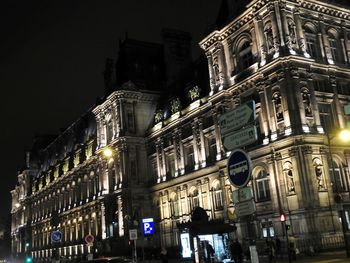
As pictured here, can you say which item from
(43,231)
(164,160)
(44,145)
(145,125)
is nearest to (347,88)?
(164,160)

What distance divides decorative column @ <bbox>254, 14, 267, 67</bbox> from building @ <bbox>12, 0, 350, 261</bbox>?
0.10m

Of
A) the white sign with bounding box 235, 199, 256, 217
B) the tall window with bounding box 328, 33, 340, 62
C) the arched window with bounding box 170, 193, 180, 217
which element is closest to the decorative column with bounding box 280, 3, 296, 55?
the tall window with bounding box 328, 33, 340, 62

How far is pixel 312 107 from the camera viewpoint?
39.6m

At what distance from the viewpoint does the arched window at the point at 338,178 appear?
128 feet

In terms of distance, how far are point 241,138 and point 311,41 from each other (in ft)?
108

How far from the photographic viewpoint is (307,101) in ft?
130

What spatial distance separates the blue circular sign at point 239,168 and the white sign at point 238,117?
3.12 feet

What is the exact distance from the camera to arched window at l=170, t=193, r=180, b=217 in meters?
56.2

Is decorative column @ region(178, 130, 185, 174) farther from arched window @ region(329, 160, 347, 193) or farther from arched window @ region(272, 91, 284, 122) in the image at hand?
arched window @ region(329, 160, 347, 193)

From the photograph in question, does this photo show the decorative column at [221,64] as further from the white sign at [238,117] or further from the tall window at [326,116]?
the white sign at [238,117]

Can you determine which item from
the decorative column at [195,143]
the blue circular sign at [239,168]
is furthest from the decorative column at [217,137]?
the blue circular sign at [239,168]

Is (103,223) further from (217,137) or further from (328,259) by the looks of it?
(328,259)

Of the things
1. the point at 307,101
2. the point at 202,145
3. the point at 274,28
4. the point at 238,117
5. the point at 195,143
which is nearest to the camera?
the point at 238,117

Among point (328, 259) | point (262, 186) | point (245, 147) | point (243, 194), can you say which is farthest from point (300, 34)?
point (243, 194)
